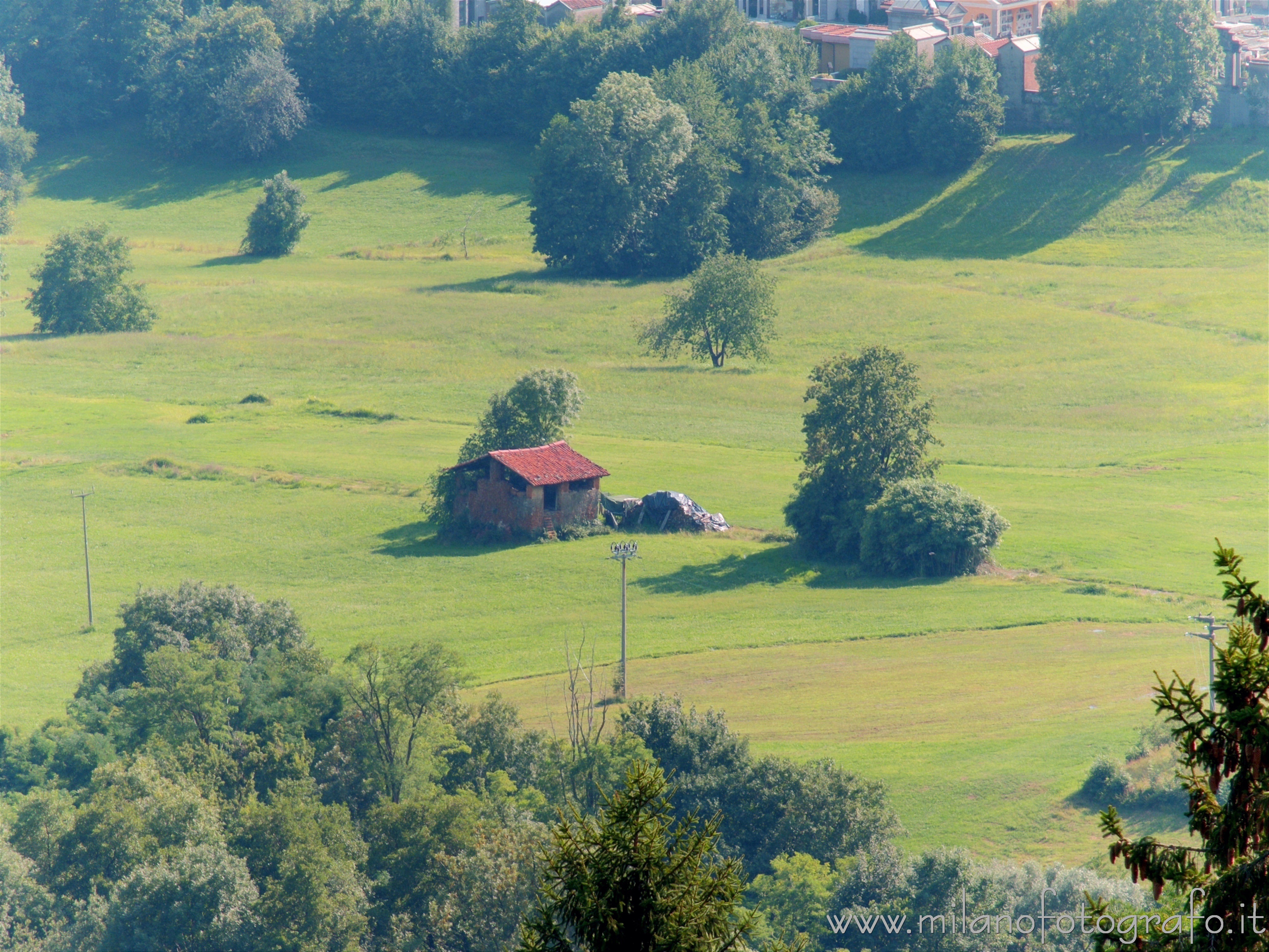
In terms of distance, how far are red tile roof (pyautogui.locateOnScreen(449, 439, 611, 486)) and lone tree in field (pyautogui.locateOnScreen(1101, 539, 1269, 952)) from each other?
187ft

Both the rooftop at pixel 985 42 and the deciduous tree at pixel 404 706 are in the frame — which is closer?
the deciduous tree at pixel 404 706

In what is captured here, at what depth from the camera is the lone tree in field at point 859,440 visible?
6619 centimetres

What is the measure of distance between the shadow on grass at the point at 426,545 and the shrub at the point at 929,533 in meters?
15.2

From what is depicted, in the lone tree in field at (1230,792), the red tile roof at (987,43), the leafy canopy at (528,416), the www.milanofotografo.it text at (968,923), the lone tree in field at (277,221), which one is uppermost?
the red tile roof at (987,43)

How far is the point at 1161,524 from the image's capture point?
67438mm

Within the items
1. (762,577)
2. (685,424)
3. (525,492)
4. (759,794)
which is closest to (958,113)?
(685,424)

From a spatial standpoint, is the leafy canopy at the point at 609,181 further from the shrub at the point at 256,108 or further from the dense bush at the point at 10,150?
the dense bush at the point at 10,150

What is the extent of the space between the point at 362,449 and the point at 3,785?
120 ft

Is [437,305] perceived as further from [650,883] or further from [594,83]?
[650,883]

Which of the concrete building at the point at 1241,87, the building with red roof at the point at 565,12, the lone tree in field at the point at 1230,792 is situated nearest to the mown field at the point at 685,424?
the concrete building at the point at 1241,87

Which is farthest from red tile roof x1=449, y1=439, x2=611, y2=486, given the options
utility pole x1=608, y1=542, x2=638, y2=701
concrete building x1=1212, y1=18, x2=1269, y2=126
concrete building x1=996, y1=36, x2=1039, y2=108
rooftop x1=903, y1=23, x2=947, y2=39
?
concrete building x1=1212, y1=18, x2=1269, y2=126

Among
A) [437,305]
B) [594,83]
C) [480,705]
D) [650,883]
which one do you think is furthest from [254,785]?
[594,83]

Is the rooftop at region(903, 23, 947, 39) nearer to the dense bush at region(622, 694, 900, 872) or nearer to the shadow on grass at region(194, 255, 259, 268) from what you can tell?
the shadow on grass at region(194, 255, 259, 268)

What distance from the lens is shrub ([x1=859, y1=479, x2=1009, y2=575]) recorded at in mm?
62531
